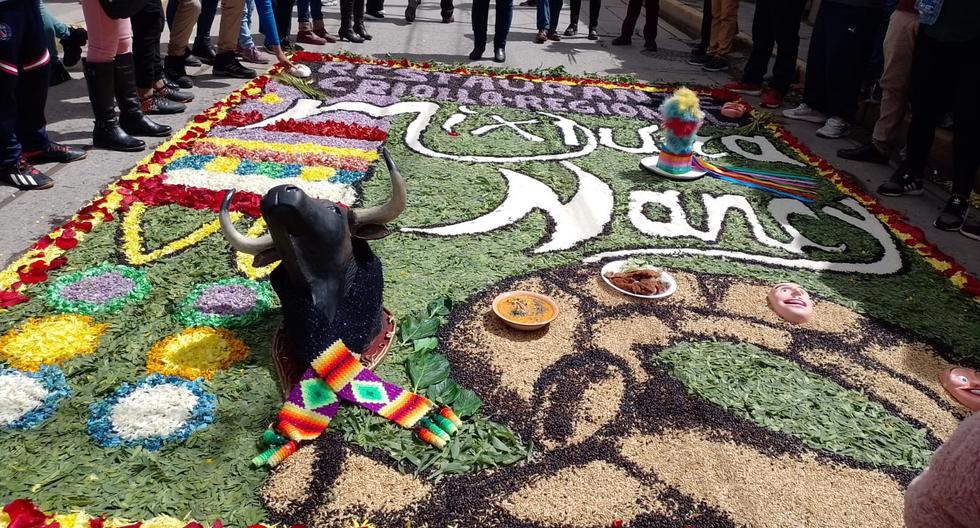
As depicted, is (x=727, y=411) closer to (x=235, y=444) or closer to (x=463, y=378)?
(x=463, y=378)

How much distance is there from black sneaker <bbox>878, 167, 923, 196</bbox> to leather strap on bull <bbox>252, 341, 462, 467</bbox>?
4286mm

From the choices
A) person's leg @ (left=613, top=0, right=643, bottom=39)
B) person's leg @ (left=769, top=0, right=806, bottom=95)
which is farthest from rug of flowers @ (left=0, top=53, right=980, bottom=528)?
person's leg @ (left=613, top=0, right=643, bottom=39)

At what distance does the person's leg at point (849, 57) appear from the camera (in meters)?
6.07

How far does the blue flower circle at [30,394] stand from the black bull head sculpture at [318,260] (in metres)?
0.85

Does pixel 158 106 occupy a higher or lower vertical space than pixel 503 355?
higher

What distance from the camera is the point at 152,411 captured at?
245 cm

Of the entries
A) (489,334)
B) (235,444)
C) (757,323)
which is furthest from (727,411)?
(235,444)

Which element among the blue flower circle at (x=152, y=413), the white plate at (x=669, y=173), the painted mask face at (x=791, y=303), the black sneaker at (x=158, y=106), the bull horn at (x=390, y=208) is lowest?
the blue flower circle at (x=152, y=413)

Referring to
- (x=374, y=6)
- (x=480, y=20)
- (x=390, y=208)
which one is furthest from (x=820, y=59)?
(x=374, y=6)

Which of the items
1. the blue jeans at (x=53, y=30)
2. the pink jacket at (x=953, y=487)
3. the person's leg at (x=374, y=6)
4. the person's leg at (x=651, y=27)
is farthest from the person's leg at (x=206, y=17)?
the pink jacket at (x=953, y=487)

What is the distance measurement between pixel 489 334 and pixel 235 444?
119 centimetres

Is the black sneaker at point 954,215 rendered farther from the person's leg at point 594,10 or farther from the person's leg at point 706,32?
A: the person's leg at point 594,10

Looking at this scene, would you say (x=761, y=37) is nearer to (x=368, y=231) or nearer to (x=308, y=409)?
(x=368, y=231)

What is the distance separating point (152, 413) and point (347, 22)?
748 cm
